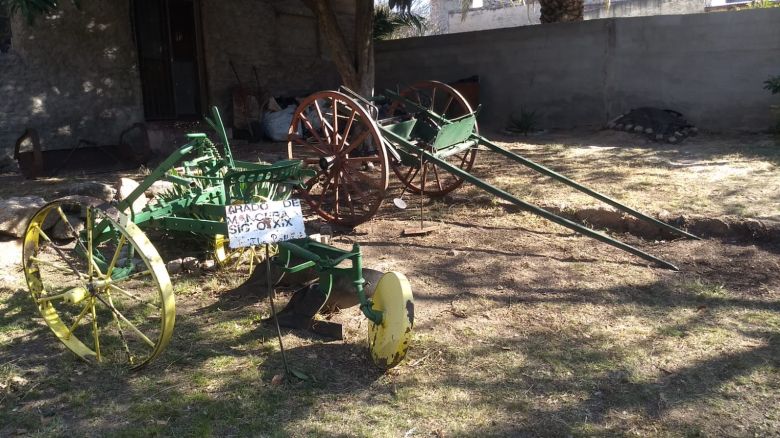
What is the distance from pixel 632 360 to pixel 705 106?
333 inches

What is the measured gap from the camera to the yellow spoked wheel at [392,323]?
10.1 feet

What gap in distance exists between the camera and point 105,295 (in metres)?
3.48

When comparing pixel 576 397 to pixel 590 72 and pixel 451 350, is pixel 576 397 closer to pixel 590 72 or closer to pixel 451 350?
pixel 451 350

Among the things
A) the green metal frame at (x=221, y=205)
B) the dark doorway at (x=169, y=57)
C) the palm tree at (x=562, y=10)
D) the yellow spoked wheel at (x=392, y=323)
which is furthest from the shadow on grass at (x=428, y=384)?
the palm tree at (x=562, y=10)

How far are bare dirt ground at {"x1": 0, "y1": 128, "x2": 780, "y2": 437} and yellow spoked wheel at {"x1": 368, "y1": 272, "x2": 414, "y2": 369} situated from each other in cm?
12

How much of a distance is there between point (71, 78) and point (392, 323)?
25.1ft

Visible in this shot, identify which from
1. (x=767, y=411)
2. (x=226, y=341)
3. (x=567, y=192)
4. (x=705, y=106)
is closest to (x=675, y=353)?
(x=767, y=411)

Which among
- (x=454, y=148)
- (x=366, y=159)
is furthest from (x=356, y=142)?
(x=454, y=148)

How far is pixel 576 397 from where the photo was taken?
2.96 metres

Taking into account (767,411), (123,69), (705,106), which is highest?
(123,69)

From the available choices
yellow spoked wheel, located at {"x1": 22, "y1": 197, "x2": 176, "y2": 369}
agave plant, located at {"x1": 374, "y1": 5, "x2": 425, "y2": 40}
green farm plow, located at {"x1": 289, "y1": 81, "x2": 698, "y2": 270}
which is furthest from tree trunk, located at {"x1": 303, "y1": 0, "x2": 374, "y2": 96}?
agave plant, located at {"x1": 374, "y1": 5, "x2": 425, "y2": 40}

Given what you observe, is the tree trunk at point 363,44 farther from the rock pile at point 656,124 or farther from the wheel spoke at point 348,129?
the rock pile at point 656,124

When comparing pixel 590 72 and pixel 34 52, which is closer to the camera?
pixel 34 52

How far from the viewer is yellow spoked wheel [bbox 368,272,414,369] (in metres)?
3.08
